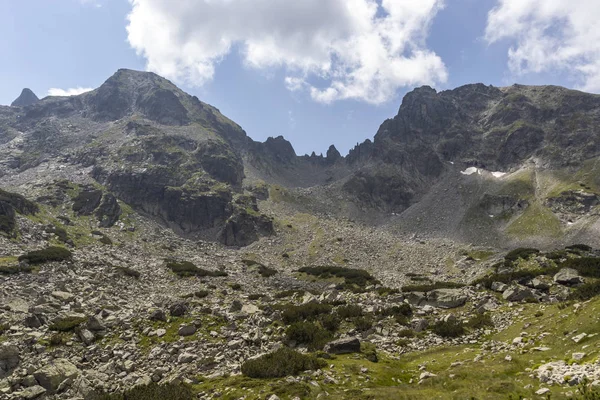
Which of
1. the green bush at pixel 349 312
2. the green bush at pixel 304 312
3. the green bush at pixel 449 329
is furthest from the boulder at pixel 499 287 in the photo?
the green bush at pixel 304 312

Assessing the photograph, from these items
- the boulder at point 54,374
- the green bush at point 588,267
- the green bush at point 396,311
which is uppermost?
the green bush at point 588,267

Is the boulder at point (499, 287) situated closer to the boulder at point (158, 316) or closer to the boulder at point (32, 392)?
the boulder at point (158, 316)

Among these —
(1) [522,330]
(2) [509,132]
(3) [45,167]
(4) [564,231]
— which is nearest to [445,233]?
(4) [564,231]

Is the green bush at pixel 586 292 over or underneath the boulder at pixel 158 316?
over

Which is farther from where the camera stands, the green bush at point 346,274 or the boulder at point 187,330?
the green bush at point 346,274

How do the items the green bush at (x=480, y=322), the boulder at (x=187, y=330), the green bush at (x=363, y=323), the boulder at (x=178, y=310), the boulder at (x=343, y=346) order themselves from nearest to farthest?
the boulder at (x=343, y=346), the boulder at (x=187, y=330), the green bush at (x=480, y=322), the green bush at (x=363, y=323), the boulder at (x=178, y=310)

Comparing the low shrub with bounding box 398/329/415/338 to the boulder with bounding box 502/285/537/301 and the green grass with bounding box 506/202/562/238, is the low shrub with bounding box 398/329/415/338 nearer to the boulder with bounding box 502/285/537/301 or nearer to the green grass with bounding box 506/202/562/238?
the boulder with bounding box 502/285/537/301

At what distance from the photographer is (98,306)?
31.3m

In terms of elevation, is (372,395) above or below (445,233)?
below

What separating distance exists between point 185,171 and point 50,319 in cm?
12468

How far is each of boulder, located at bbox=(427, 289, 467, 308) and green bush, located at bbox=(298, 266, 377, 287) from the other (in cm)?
2467

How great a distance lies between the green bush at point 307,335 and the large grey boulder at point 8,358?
51.2ft

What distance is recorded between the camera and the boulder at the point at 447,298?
103ft

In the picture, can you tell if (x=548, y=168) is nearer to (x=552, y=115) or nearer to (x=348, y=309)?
(x=552, y=115)
